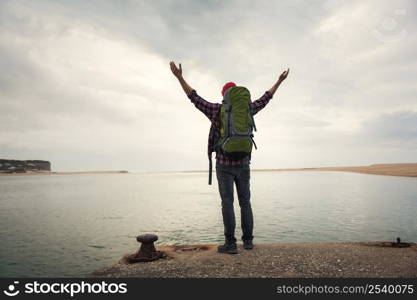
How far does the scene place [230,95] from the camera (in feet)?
20.9

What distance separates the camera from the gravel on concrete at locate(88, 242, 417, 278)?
533cm

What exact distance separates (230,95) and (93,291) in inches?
182

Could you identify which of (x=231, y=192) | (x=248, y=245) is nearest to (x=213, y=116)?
(x=231, y=192)

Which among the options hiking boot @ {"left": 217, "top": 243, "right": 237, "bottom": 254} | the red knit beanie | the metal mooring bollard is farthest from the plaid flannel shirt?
the metal mooring bollard

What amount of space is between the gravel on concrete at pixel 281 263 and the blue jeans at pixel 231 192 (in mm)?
651

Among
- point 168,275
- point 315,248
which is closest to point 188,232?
point 315,248

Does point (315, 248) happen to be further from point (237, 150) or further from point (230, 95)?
point (230, 95)

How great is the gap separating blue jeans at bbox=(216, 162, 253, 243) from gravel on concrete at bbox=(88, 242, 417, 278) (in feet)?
2.14

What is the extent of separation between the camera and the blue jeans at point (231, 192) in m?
A: 6.60

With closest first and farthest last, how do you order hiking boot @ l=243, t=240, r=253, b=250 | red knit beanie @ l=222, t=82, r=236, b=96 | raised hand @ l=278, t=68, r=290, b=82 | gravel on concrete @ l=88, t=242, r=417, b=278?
1. gravel on concrete @ l=88, t=242, r=417, b=278
2. red knit beanie @ l=222, t=82, r=236, b=96
3. hiking boot @ l=243, t=240, r=253, b=250
4. raised hand @ l=278, t=68, r=290, b=82

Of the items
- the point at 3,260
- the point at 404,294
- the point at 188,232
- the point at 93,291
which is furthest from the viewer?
the point at 188,232

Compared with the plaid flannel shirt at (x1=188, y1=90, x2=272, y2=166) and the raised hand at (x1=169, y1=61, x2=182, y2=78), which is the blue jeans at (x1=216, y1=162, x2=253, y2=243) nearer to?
the plaid flannel shirt at (x1=188, y1=90, x2=272, y2=166)

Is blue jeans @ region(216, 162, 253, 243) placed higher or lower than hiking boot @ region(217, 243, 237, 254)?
higher

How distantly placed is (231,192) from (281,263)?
184 cm
